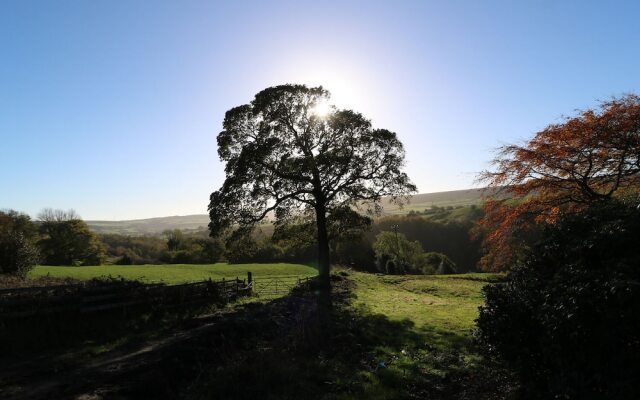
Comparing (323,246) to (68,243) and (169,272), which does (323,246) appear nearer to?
(169,272)

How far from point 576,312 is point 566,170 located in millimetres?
16494

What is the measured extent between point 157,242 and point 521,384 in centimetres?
11397

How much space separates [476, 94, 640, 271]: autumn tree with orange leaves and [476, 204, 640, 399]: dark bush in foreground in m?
11.2

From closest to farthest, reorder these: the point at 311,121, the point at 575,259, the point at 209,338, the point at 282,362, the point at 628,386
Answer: the point at 628,386
the point at 575,259
the point at 282,362
the point at 209,338
the point at 311,121

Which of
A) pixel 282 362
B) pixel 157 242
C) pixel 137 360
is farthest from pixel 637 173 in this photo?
pixel 157 242

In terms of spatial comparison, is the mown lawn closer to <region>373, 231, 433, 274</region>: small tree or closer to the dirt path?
the dirt path

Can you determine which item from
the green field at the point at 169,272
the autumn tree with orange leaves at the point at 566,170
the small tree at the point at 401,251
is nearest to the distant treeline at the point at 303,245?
the small tree at the point at 401,251

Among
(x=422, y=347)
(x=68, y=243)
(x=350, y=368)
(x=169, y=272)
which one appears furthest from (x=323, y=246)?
(x=68, y=243)

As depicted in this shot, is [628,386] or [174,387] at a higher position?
[628,386]

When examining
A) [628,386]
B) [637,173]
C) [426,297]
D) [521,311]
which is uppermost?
[637,173]

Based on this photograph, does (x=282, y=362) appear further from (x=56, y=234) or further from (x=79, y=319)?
(x=56, y=234)

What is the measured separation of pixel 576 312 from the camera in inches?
251

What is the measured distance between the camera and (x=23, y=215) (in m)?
73.6

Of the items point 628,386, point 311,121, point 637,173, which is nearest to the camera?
point 628,386
